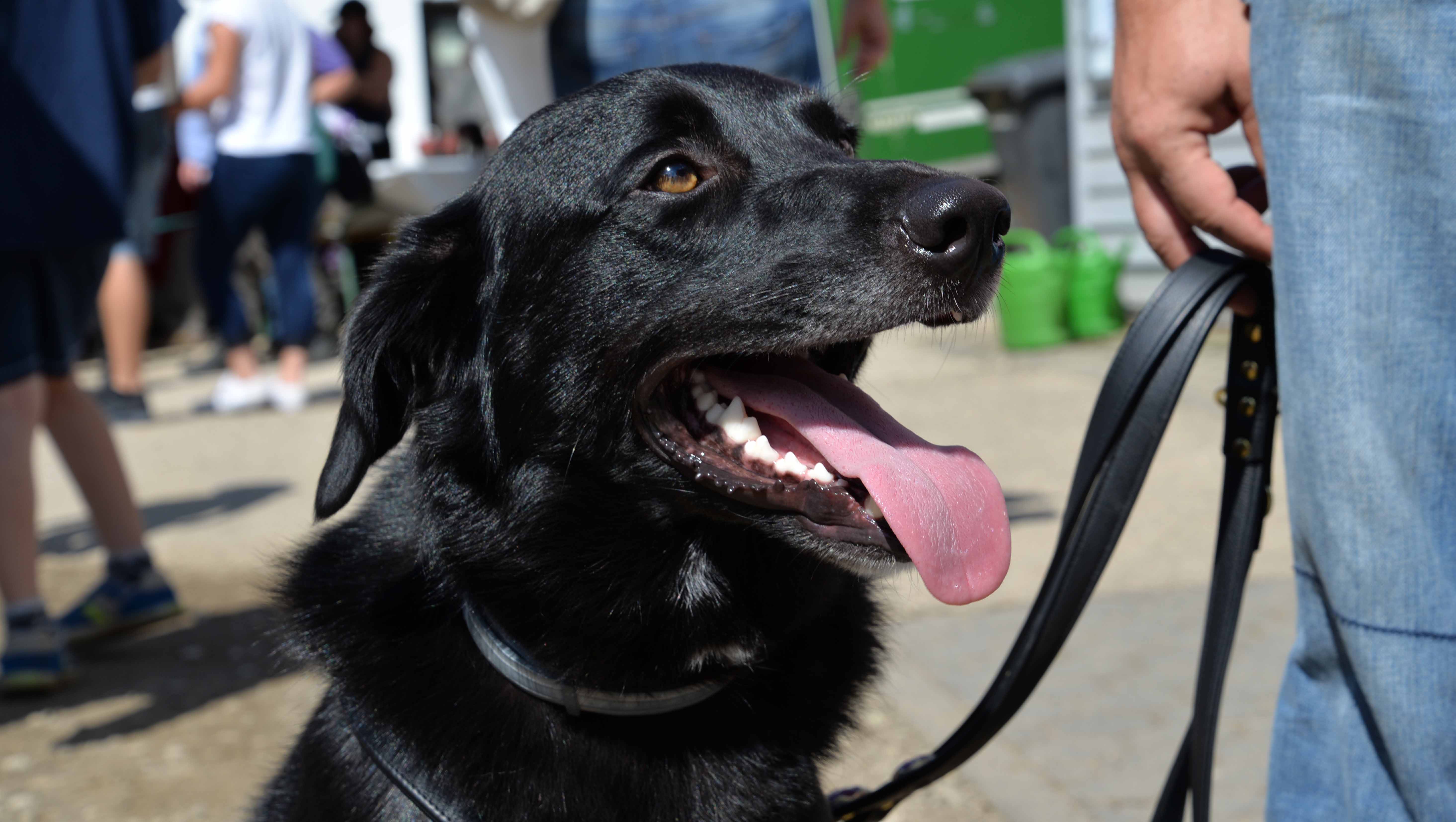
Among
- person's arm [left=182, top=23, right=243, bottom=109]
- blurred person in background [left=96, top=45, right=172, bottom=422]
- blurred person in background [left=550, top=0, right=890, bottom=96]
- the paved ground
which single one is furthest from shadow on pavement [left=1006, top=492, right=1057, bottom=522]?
person's arm [left=182, top=23, right=243, bottom=109]

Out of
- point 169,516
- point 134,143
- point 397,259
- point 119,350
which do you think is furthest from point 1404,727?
point 119,350

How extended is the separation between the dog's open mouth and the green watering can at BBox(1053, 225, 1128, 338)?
243 inches

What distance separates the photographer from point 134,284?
6.10 m

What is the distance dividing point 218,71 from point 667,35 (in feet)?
12.0

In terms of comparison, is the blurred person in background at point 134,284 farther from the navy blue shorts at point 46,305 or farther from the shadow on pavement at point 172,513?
the navy blue shorts at point 46,305

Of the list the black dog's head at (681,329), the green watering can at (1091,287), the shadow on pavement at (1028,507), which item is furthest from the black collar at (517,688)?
the green watering can at (1091,287)

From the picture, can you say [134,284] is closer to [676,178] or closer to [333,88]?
[333,88]

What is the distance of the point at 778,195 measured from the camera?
177cm

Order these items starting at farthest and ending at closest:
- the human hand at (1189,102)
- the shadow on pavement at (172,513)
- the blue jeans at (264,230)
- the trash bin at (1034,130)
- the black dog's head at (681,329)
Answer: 1. the trash bin at (1034,130)
2. the blue jeans at (264,230)
3. the shadow on pavement at (172,513)
4. the black dog's head at (681,329)
5. the human hand at (1189,102)

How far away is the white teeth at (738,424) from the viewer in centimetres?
172

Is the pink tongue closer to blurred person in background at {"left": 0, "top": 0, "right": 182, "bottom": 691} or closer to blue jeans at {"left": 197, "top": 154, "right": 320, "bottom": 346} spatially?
blurred person in background at {"left": 0, "top": 0, "right": 182, "bottom": 691}

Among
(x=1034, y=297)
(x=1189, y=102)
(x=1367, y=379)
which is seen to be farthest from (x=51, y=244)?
(x=1034, y=297)

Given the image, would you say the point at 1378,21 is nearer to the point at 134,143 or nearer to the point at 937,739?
the point at 937,739

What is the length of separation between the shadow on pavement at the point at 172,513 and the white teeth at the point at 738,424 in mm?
4034
